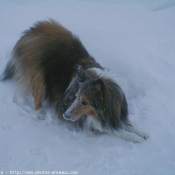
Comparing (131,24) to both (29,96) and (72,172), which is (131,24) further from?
(72,172)

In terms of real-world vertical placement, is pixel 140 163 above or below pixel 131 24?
below

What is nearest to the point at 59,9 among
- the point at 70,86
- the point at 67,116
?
the point at 70,86

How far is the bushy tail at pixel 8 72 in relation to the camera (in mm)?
3408

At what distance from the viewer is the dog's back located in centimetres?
299

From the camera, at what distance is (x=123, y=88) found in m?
3.53

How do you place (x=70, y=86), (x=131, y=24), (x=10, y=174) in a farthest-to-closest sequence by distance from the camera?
(x=131, y=24)
(x=70, y=86)
(x=10, y=174)

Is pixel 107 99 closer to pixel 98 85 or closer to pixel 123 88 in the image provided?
pixel 98 85

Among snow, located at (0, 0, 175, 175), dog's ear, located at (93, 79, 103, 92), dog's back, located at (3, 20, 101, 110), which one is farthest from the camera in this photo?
dog's back, located at (3, 20, 101, 110)

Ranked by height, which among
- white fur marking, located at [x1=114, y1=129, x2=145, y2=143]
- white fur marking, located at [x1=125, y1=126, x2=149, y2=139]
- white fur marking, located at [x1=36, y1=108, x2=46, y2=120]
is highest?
white fur marking, located at [x1=125, y1=126, x2=149, y2=139]

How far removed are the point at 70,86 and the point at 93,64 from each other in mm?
456

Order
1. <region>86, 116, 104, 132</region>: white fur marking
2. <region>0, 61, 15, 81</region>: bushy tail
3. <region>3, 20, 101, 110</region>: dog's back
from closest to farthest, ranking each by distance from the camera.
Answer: <region>86, 116, 104, 132</region>: white fur marking
<region>3, 20, 101, 110</region>: dog's back
<region>0, 61, 15, 81</region>: bushy tail

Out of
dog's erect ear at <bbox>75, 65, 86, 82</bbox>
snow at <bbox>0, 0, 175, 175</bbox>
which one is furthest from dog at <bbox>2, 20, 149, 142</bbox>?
snow at <bbox>0, 0, 175, 175</bbox>

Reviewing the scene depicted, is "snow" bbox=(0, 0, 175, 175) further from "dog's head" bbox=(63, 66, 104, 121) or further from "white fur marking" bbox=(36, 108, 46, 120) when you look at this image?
"dog's head" bbox=(63, 66, 104, 121)

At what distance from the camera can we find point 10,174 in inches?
86.6
